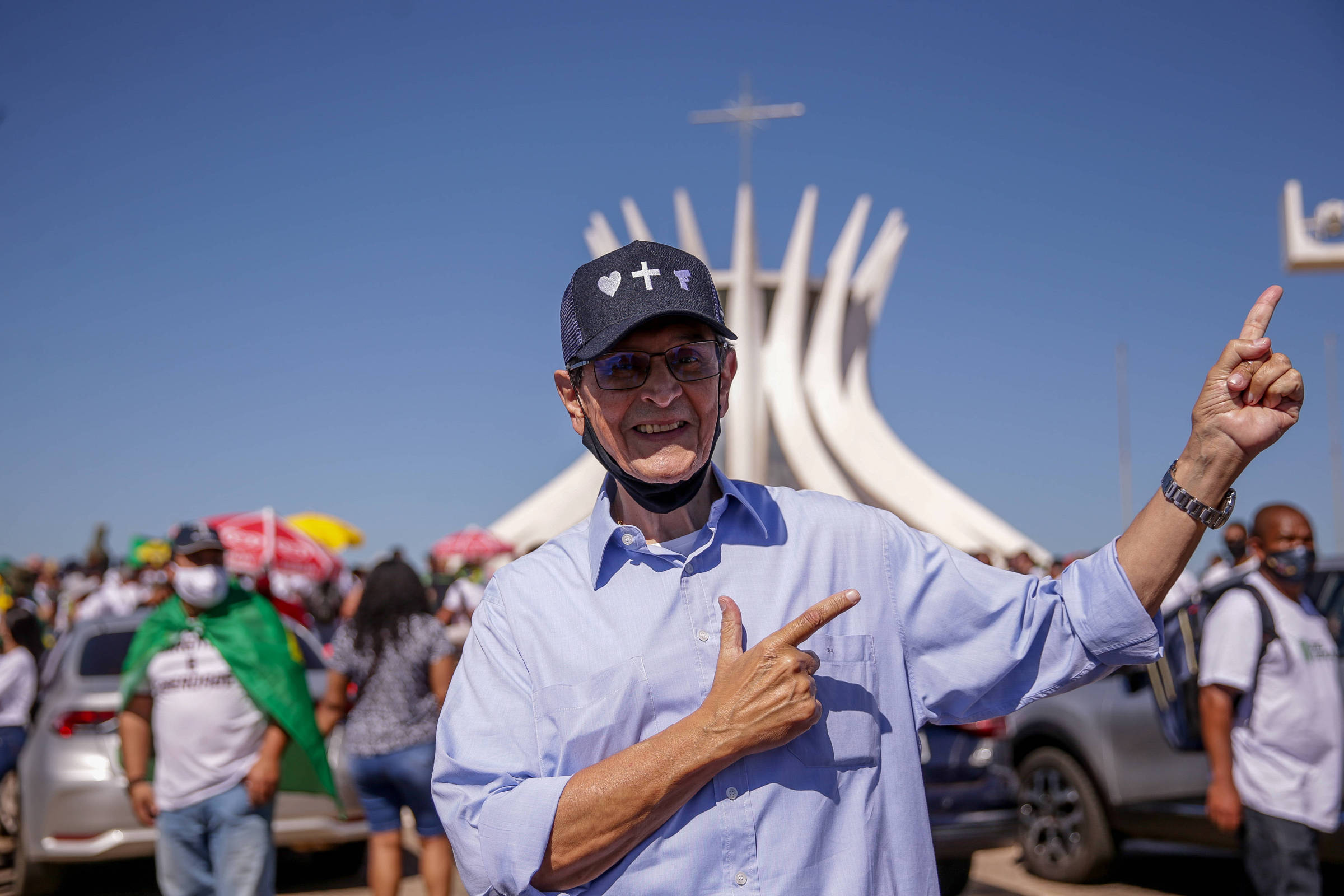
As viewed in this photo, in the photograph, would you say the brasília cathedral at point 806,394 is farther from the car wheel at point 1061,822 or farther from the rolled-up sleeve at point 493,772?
the rolled-up sleeve at point 493,772

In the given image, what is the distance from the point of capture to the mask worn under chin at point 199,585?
12.7 feet

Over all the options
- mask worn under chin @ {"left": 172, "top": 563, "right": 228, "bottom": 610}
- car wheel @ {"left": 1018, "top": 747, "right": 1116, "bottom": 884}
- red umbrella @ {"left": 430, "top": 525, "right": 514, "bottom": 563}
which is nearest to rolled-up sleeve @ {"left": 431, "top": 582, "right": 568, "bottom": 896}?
mask worn under chin @ {"left": 172, "top": 563, "right": 228, "bottom": 610}

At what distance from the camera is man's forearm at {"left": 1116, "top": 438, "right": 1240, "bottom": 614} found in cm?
153

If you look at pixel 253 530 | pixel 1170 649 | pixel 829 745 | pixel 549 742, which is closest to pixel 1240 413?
pixel 829 745

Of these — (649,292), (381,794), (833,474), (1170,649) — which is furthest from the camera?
(833,474)

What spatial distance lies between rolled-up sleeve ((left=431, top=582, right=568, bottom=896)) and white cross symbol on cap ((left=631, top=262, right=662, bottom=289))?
527 mm

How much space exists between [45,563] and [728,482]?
752 inches

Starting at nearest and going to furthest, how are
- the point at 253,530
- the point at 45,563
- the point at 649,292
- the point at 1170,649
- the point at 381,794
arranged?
1. the point at 649,292
2. the point at 1170,649
3. the point at 381,794
4. the point at 253,530
5. the point at 45,563

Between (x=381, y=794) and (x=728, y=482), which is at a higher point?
(x=728, y=482)

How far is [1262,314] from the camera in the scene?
155 centimetres

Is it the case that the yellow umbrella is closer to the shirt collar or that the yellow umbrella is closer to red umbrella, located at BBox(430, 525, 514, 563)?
red umbrella, located at BBox(430, 525, 514, 563)

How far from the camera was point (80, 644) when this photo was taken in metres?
5.52

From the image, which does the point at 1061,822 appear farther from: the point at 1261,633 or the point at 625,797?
the point at 625,797

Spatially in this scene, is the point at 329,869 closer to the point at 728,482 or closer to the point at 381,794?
the point at 381,794
